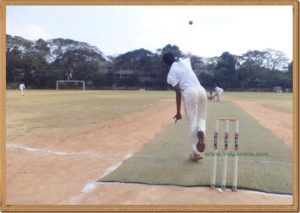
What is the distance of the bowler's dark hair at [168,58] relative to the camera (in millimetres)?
5963

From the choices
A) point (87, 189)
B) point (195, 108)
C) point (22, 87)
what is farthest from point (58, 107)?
point (87, 189)

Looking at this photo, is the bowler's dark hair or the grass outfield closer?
the bowler's dark hair

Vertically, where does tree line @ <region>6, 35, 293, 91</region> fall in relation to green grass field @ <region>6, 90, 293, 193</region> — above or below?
above

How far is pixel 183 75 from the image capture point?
628 centimetres

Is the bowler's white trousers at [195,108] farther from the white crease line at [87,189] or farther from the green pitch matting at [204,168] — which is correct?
the white crease line at [87,189]

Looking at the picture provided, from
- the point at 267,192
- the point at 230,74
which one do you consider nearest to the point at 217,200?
the point at 267,192

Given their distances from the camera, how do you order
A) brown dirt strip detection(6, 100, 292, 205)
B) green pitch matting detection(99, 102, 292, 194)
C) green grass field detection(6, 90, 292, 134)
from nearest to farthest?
brown dirt strip detection(6, 100, 292, 205) → green pitch matting detection(99, 102, 292, 194) → green grass field detection(6, 90, 292, 134)

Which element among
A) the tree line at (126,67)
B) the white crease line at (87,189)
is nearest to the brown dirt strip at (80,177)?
the white crease line at (87,189)

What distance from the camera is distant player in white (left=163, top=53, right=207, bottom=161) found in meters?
6.18

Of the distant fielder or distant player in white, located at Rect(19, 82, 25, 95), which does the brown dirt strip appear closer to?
distant player in white, located at Rect(19, 82, 25, 95)

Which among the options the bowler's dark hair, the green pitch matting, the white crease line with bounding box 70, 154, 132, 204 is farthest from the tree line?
the white crease line with bounding box 70, 154, 132, 204

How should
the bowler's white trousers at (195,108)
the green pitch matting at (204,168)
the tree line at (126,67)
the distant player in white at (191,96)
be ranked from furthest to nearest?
the bowler's white trousers at (195,108) → the distant player in white at (191,96) → the tree line at (126,67) → the green pitch matting at (204,168)

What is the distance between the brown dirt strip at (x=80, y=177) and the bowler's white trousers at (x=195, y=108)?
1277 mm
